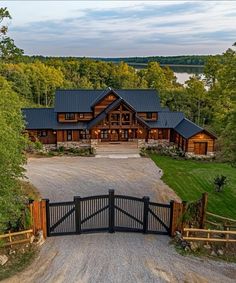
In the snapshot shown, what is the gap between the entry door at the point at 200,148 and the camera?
29578 mm

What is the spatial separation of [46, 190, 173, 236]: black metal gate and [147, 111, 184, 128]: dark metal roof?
19.2m

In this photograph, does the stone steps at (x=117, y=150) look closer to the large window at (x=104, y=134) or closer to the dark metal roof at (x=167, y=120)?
the large window at (x=104, y=134)

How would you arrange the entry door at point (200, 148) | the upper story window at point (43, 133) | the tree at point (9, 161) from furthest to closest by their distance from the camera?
the upper story window at point (43, 133)
the entry door at point (200, 148)
the tree at point (9, 161)

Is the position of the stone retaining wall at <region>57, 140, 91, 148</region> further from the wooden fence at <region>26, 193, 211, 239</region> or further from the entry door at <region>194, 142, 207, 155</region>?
the wooden fence at <region>26, 193, 211, 239</region>

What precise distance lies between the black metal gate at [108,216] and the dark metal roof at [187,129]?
55.6 ft

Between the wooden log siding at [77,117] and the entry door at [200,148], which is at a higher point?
the wooden log siding at [77,117]

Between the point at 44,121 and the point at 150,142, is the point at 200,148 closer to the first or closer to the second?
the point at 150,142

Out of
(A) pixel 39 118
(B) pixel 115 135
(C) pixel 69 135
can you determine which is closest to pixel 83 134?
(C) pixel 69 135

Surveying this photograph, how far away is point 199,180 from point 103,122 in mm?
12016

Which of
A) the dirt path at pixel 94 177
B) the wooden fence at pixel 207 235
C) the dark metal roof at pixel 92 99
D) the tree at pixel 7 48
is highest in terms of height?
the tree at pixel 7 48

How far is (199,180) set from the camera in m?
23.0

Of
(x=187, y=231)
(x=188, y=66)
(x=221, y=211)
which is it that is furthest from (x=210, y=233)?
(x=188, y=66)

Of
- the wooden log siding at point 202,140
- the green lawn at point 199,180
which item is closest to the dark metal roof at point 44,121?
the green lawn at point 199,180

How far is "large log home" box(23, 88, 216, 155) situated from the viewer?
102ft
